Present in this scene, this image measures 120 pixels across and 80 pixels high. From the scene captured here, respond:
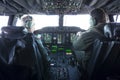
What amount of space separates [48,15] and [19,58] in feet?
13.5

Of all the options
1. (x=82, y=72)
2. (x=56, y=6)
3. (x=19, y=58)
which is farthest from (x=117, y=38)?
(x=56, y=6)

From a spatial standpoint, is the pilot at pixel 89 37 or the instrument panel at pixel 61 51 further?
the instrument panel at pixel 61 51

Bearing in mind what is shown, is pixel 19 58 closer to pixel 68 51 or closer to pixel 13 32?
pixel 13 32

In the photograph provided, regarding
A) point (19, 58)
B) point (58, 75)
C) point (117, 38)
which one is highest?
point (117, 38)

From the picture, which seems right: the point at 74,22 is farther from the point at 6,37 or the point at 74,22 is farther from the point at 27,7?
the point at 6,37

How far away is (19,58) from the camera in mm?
2492

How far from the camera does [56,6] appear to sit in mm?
5129

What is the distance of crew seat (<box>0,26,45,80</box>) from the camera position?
2494 millimetres

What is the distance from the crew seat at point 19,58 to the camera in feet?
8.18

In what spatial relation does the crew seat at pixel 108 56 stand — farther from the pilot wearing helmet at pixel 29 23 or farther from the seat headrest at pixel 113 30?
the pilot wearing helmet at pixel 29 23

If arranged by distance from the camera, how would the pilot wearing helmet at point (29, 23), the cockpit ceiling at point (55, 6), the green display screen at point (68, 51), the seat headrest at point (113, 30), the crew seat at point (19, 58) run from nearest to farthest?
the crew seat at point (19, 58), the seat headrest at point (113, 30), the pilot wearing helmet at point (29, 23), the green display screen at point (68, 51), the cockpit ceiling at point (55, 6)

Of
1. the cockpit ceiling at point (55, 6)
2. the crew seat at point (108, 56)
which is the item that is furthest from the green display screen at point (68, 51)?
the crew seat at point (108, 56)

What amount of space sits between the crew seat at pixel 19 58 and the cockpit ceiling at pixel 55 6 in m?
2.20

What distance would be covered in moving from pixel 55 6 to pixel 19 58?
2.81 metres
